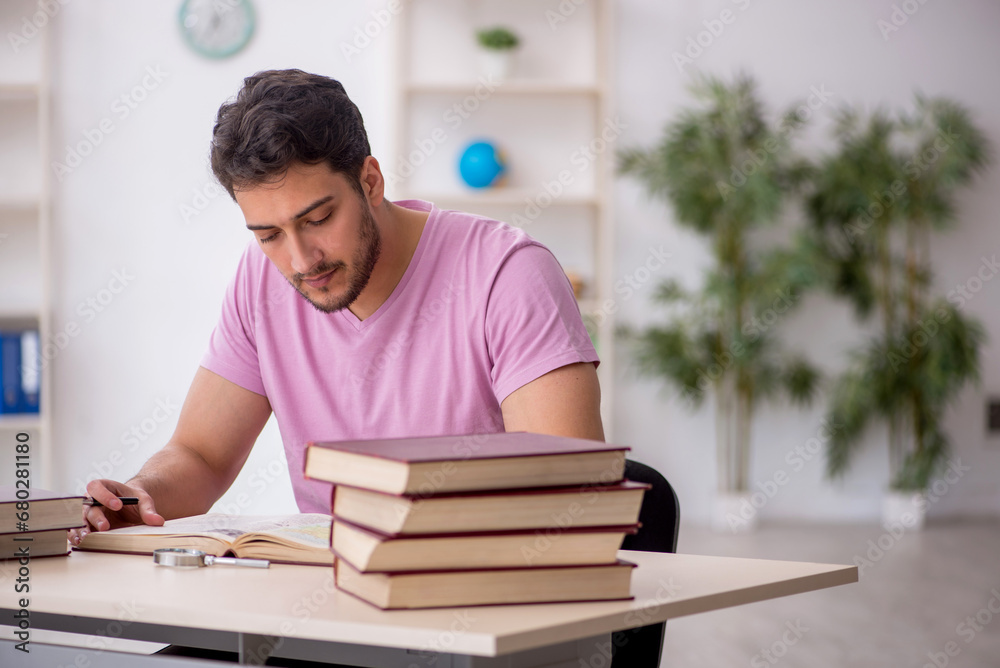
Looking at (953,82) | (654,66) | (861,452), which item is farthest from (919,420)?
(654,66)

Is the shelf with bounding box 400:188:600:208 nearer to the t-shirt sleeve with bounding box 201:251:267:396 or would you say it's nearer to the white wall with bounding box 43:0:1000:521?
the white wall with bounding box 43:0:1000:521

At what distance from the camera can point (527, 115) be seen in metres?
4.54

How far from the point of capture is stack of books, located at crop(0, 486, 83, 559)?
3.28ft

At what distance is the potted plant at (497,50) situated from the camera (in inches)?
170

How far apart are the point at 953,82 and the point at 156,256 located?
386cm

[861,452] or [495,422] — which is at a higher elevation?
[495,422]

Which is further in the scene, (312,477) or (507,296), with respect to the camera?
(507,296)

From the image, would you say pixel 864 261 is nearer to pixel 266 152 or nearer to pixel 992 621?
pixel 992 621

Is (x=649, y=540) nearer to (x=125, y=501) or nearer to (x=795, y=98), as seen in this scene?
(x=125, y=501)

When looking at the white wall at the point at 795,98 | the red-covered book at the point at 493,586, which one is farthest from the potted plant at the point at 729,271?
the red-covered book at the point at 493,586

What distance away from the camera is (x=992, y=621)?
3086mm

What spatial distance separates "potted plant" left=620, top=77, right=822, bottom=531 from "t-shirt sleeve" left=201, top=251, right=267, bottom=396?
300 centimetres

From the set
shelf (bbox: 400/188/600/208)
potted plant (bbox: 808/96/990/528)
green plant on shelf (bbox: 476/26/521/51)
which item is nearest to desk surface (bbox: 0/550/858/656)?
shelf (bbox: 400/188/600/208)

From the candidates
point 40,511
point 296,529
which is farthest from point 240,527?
point 40,511
